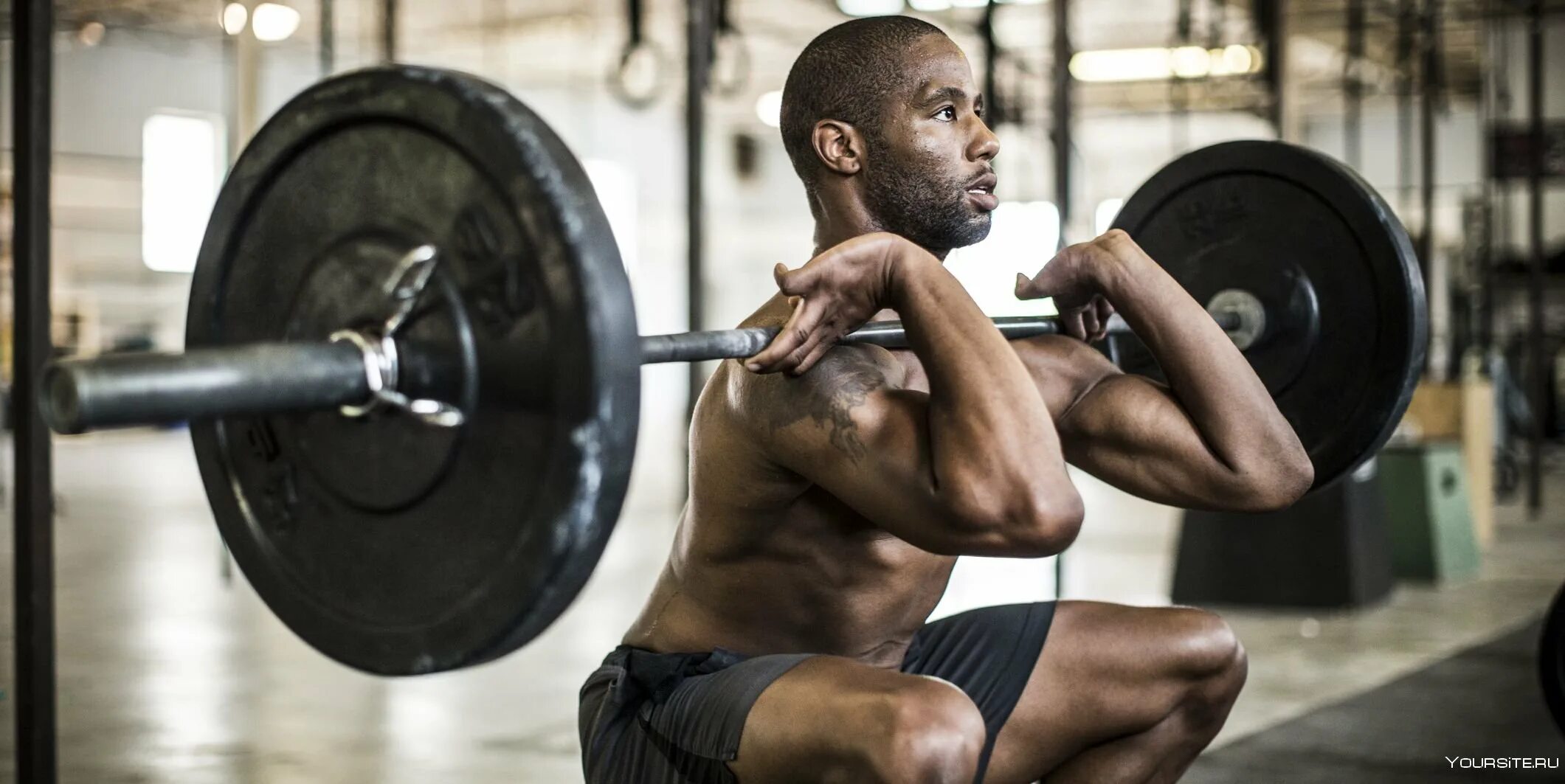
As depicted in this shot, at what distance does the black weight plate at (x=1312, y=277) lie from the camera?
212cm

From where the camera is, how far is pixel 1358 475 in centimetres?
471

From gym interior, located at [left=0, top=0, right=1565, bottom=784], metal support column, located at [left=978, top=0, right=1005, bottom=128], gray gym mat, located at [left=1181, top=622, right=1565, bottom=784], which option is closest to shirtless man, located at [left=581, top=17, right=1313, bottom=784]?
gym interior, located at [left=0, top=0, right=1565, bottom=784]

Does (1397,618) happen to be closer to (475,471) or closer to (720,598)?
(720,598)

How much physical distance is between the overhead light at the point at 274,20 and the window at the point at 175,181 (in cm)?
205

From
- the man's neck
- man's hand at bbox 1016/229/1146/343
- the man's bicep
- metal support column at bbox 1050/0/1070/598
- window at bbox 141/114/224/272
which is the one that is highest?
window at bbox 141/114/224/272

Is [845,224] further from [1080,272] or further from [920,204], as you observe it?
[1080,272]

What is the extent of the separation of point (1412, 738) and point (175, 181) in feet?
42.6

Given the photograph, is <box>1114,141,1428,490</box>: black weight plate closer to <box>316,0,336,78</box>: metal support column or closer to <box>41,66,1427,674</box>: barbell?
<box>41,66,1427,674</box>: barbell

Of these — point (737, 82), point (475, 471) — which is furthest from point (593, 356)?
point (737, 82)

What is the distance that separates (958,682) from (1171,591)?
3.35 m

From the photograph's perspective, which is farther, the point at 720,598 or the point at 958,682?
the point at 958,682

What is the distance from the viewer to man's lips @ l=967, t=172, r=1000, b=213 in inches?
70.1

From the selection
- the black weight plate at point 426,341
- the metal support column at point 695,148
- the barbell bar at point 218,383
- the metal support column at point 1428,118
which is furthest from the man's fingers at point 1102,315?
the metal support column at point 1428,118

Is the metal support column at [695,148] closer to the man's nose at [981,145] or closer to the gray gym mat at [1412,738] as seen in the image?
the gray gym mat at [1412,738]
